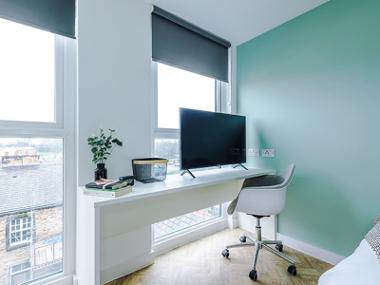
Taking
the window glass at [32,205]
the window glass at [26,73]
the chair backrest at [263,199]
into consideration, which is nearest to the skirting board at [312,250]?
the chair backrest at [263,199]

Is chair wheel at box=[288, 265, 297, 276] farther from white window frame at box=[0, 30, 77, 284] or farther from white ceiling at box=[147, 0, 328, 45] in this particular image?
white ceiling at box=[147, 0, 328, 45]

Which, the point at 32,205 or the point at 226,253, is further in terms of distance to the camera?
the point at 226,253

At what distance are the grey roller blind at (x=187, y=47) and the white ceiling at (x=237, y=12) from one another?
8 cm

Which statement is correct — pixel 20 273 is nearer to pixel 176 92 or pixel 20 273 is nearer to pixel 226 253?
pixel 226 253

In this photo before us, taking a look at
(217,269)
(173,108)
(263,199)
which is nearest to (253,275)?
(217,269)

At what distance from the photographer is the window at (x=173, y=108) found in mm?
2143

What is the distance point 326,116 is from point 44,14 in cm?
250

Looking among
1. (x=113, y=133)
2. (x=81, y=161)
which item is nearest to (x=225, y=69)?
(x=113, y=133)

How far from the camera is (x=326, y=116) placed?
1.95m

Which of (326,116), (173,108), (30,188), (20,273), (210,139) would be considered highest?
(173,108)

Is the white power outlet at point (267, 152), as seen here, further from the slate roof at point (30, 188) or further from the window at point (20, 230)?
the window at point (20, 230)

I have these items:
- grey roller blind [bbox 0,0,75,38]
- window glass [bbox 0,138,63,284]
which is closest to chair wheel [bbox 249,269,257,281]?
window glass [bbox 0,138,63,284]

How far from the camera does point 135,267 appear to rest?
1819 mm

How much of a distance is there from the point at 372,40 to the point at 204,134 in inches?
64.0
